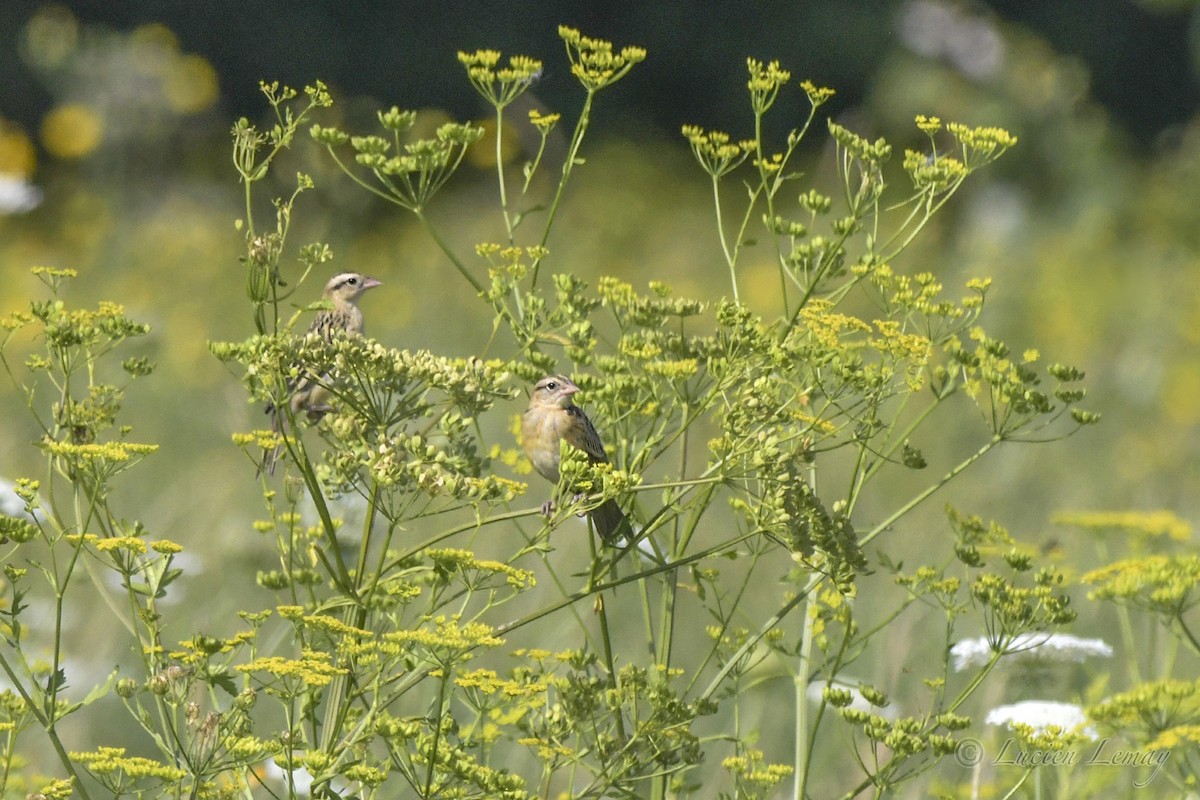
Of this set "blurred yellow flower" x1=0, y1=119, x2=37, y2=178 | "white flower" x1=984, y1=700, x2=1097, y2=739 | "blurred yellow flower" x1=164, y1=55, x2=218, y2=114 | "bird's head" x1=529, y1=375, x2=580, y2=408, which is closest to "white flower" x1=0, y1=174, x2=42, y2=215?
"bird's head" x1=529, y1=375, x2=580, y2=408

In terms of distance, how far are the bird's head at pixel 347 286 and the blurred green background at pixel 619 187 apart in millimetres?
466

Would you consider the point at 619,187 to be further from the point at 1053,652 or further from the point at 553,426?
the point at 1053,652

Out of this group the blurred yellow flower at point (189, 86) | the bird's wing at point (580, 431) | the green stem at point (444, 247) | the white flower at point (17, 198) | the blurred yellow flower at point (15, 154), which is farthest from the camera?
the blurred yellow flower at point (189, 86)

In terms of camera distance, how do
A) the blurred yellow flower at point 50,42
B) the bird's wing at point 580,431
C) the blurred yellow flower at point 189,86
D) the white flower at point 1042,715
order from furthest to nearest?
the blurred yellow flower at point 50,42 < the blurred yellow flower at point 189,86 < the bird's wing at point 580,431 < the white flower at point 1042,715

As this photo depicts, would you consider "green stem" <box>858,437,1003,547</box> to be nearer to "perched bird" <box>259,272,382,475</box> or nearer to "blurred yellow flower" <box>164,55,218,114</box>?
"perched bird" <box>259,272,382,475</box>

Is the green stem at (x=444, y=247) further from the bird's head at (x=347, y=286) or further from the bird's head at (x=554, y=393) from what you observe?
the bird's head at (x=347, y=286)

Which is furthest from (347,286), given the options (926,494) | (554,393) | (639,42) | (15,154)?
(639,42)

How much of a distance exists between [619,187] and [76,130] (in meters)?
6.12

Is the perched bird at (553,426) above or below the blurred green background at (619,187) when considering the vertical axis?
below

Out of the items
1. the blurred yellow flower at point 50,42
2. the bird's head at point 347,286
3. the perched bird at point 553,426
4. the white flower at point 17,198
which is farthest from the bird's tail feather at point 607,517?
the blurred yellow flower at point 50,42

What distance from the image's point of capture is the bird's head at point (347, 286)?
491 cm

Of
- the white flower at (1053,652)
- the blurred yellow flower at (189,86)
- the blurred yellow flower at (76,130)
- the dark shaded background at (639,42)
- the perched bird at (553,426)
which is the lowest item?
the white flower at (1053,652)

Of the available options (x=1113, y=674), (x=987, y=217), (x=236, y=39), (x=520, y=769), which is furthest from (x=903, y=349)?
(x=236, y=39)

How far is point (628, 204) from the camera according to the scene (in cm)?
1669
